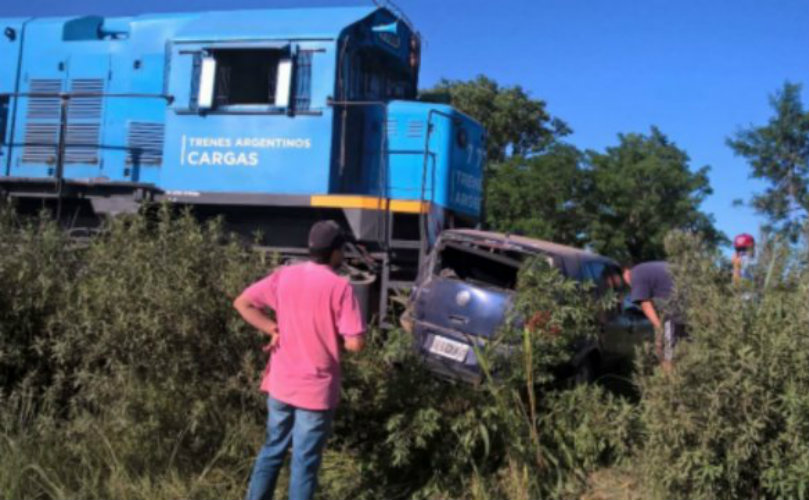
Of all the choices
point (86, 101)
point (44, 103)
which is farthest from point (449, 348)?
point (44, 103)

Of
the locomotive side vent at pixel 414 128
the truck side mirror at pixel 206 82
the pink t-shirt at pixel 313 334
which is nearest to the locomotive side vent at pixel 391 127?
the locomotive side vent at pixel 414 128

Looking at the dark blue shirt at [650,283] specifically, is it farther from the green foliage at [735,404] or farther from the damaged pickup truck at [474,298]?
the green foliage at [735,404]

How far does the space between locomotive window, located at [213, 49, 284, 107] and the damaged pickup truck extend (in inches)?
127

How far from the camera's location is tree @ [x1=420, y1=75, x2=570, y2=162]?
91.1 ft

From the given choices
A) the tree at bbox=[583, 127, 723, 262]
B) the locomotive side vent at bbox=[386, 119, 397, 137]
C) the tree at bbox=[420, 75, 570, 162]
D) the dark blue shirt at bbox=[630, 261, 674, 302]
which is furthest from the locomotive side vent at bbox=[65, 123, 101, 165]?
the tree at bbox=[420, 75, 570, 162]

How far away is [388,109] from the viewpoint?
931 cm

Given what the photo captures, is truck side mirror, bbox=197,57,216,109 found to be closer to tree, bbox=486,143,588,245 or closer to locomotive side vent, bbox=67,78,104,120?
locomotive side vent, bbox=67,78,104,120

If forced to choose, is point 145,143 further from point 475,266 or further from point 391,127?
point 475,266

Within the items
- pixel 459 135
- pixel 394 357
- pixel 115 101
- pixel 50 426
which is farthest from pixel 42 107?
pixel 394 357

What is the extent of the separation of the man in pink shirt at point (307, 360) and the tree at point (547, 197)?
16454 mm

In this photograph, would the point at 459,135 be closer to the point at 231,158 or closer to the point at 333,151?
the point at 333,151

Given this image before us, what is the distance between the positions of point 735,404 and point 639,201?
18711 mm

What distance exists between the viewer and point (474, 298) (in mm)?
6426

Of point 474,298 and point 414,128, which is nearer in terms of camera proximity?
point 474,298
